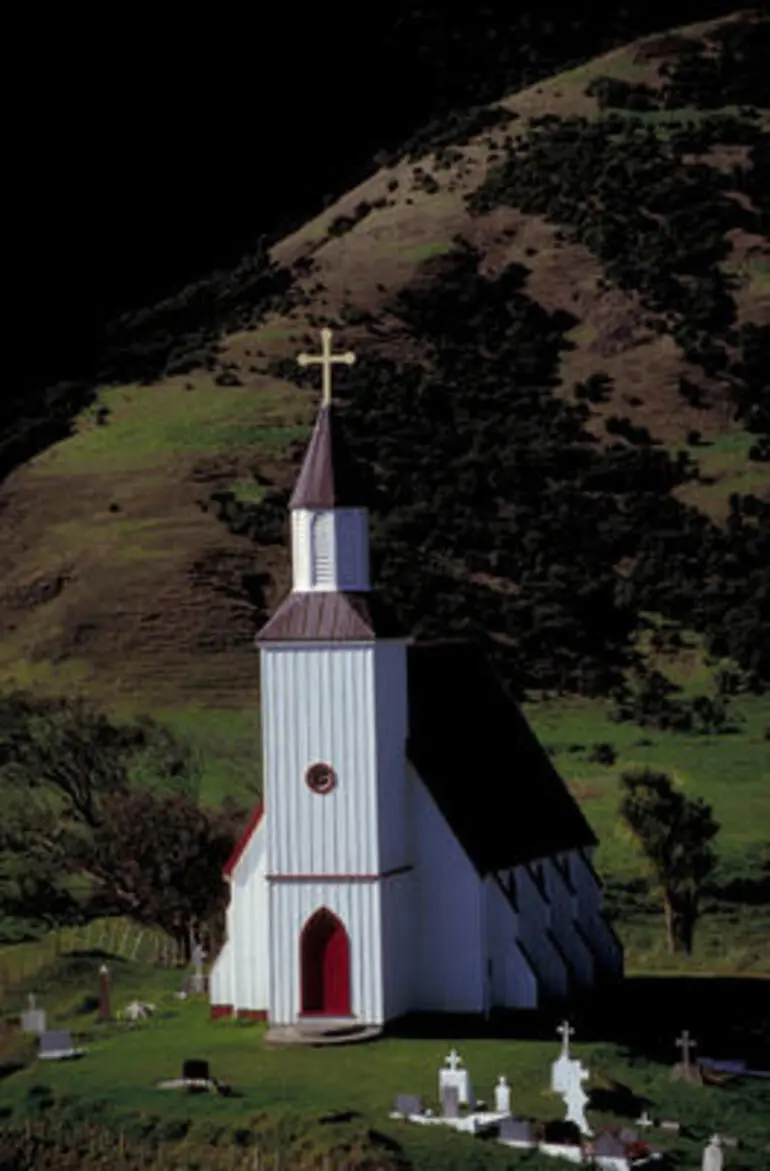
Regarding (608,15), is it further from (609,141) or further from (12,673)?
(12,673)

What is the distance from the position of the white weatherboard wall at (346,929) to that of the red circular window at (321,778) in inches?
56.3

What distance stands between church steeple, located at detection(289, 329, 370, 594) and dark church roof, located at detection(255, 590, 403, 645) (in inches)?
10.0

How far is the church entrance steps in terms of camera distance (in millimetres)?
48312

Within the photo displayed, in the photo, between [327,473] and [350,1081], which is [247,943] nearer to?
[350,1081]

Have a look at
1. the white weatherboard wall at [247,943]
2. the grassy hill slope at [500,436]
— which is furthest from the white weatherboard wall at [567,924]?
the grassy hill slope at [500,436]

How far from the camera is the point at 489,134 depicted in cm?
14838

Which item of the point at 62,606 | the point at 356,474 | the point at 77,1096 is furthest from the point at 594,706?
the point at 77,1096

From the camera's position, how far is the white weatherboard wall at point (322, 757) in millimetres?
49281

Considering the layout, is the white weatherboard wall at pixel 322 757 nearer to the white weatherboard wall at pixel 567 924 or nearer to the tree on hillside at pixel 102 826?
the white weatherboard wall at pixel 567 924

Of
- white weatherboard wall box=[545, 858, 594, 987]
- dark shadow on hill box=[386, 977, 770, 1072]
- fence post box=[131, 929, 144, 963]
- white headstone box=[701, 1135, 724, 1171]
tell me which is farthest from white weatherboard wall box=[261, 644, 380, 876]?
fence post box=[131, 929, 144, 963]

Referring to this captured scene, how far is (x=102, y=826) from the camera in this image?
66125 mm

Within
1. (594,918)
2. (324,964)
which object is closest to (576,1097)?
(324,964)

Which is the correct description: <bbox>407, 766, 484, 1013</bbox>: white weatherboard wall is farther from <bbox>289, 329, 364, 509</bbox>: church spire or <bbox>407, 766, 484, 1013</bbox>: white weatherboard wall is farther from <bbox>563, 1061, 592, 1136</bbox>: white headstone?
<bbox>563, 1061, 592, 1136</bbox>: white headstone

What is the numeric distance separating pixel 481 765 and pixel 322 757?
5014mm
